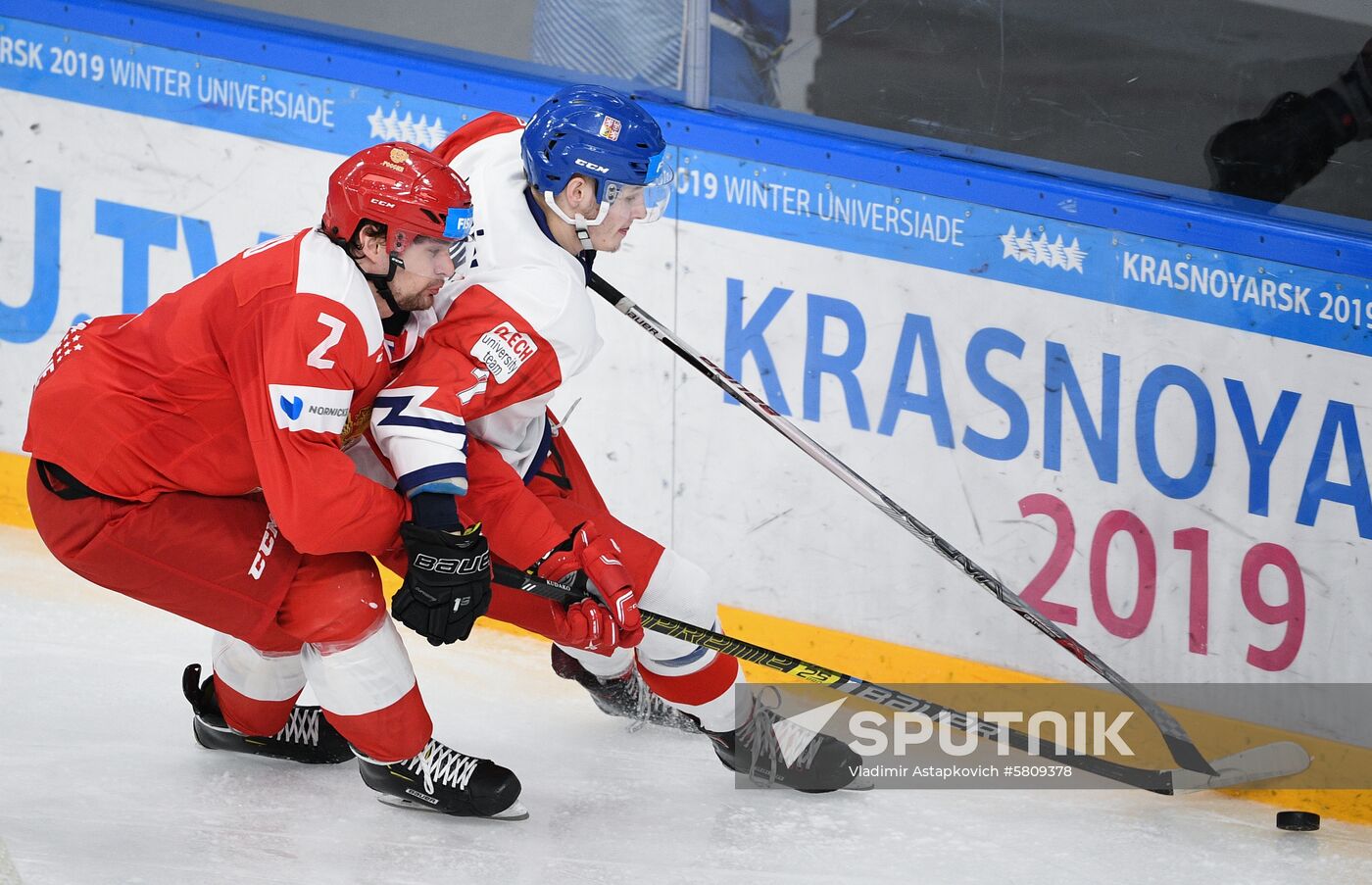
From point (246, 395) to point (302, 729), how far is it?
0.76 meters

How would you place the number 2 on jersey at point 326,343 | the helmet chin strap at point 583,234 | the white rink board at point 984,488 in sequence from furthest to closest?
the white rink board at point 984,488
the helmet chin strap at point 583,234
the number 2 on jersey at point 326,343

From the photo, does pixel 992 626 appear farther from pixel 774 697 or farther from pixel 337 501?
pixel 337 501

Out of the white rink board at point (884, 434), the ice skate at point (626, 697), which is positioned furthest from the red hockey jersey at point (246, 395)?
the white rink board at point (884, 434)

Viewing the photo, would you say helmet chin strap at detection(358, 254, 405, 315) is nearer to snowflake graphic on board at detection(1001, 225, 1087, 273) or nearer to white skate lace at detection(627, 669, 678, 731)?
white skate lace at detection(627, 669, 678, 731)

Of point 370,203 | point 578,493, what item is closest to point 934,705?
point 578,493

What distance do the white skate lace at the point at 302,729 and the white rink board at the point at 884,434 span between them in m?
1.02

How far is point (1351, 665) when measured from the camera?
3.21m

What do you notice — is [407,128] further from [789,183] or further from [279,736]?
[279,736]

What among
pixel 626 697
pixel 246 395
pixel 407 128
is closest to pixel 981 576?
pixel 626 697

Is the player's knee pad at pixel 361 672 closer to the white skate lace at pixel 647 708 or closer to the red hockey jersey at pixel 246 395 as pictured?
the red hockey jersey at pixel 246 395

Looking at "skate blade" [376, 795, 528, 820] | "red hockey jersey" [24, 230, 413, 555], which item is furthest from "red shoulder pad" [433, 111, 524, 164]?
"skate blade" [376, 795, 528, 820]

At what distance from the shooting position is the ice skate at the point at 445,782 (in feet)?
8.74

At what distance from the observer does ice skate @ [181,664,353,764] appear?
114 inches

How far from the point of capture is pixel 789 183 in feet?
11.7
